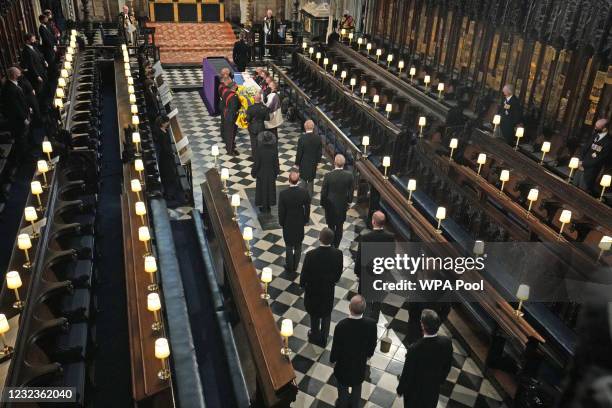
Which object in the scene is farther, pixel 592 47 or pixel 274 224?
pixel 592 47

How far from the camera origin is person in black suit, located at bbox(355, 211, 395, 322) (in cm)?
644

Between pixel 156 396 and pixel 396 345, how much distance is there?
3.43 metres

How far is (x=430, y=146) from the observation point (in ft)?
30.9

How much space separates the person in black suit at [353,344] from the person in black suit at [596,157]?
5557 mm

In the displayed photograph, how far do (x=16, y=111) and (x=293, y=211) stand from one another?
5671 millimetres

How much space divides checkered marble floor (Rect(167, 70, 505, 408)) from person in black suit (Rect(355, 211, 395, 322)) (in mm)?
300

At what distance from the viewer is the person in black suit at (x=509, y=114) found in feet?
33.7

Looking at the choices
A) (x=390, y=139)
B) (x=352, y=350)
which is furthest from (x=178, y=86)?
(x=352, y=350)

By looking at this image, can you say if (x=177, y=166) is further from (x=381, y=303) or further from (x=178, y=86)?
(x=178, y=86)

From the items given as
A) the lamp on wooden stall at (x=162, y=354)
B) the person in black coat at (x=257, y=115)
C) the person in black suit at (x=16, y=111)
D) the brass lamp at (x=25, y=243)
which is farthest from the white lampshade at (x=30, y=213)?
the person in black coat at (x=257, y=115)

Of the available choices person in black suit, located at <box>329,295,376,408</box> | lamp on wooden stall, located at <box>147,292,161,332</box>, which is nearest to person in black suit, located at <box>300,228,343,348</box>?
person in black suit, located at <box>329,295,376,408</box>

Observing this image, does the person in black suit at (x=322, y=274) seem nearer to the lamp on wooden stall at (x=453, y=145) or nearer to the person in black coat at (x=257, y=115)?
the lamp on wooden stall at (x=453, y=145)

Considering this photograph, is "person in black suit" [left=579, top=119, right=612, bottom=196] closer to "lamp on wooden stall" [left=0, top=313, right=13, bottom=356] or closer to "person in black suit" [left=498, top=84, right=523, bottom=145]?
"person in black suit" [left=498, top=84, right=523, bottom=145]

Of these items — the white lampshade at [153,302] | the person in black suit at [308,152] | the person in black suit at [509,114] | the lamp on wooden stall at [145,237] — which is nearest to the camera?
the white lampshade at [153,302]
